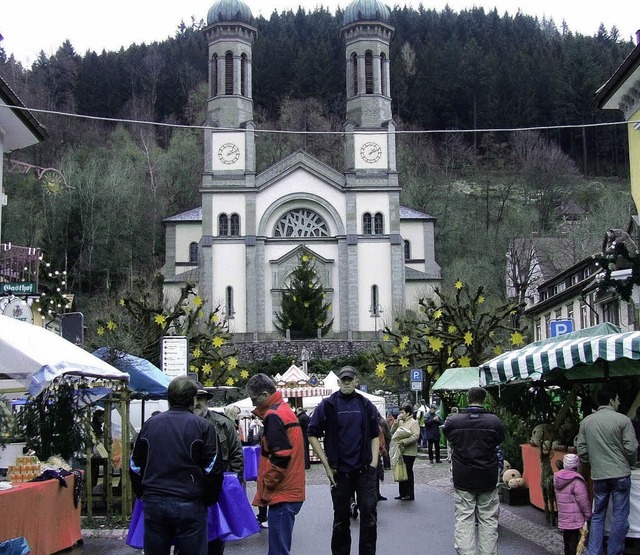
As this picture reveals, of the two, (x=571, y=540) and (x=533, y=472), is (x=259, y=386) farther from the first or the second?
(x=533, y=472)

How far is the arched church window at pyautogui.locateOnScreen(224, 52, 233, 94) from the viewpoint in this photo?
214 ft

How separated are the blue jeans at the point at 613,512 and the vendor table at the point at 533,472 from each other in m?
4.02

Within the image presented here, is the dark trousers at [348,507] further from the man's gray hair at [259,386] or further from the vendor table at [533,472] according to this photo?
the vendor table at [533,472]

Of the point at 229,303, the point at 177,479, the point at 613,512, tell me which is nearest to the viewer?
the point at 177,479

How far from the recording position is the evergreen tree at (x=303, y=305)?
6184cm

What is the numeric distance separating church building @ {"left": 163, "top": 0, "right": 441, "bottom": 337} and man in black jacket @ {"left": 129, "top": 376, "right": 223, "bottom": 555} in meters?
54.4

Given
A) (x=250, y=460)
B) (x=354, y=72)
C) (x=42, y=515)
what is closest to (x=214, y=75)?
(x=354, y=72)

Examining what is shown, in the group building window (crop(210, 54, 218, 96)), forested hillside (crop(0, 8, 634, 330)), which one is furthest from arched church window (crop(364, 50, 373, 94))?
forested hillside (crop(0, 8, 634, 330))

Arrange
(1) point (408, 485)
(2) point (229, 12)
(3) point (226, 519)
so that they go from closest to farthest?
(3) point (226, 519) < (1) point (408, 485) < (2) point (229, 12)

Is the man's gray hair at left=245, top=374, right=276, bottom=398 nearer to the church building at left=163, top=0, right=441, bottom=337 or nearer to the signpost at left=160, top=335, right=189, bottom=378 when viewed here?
the signpost at left=160, top=335, right=189, bottom=378

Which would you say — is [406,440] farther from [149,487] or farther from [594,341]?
[149,487]

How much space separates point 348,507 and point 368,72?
191ft

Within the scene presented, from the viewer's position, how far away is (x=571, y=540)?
35.6ft

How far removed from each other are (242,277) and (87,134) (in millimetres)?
46613
